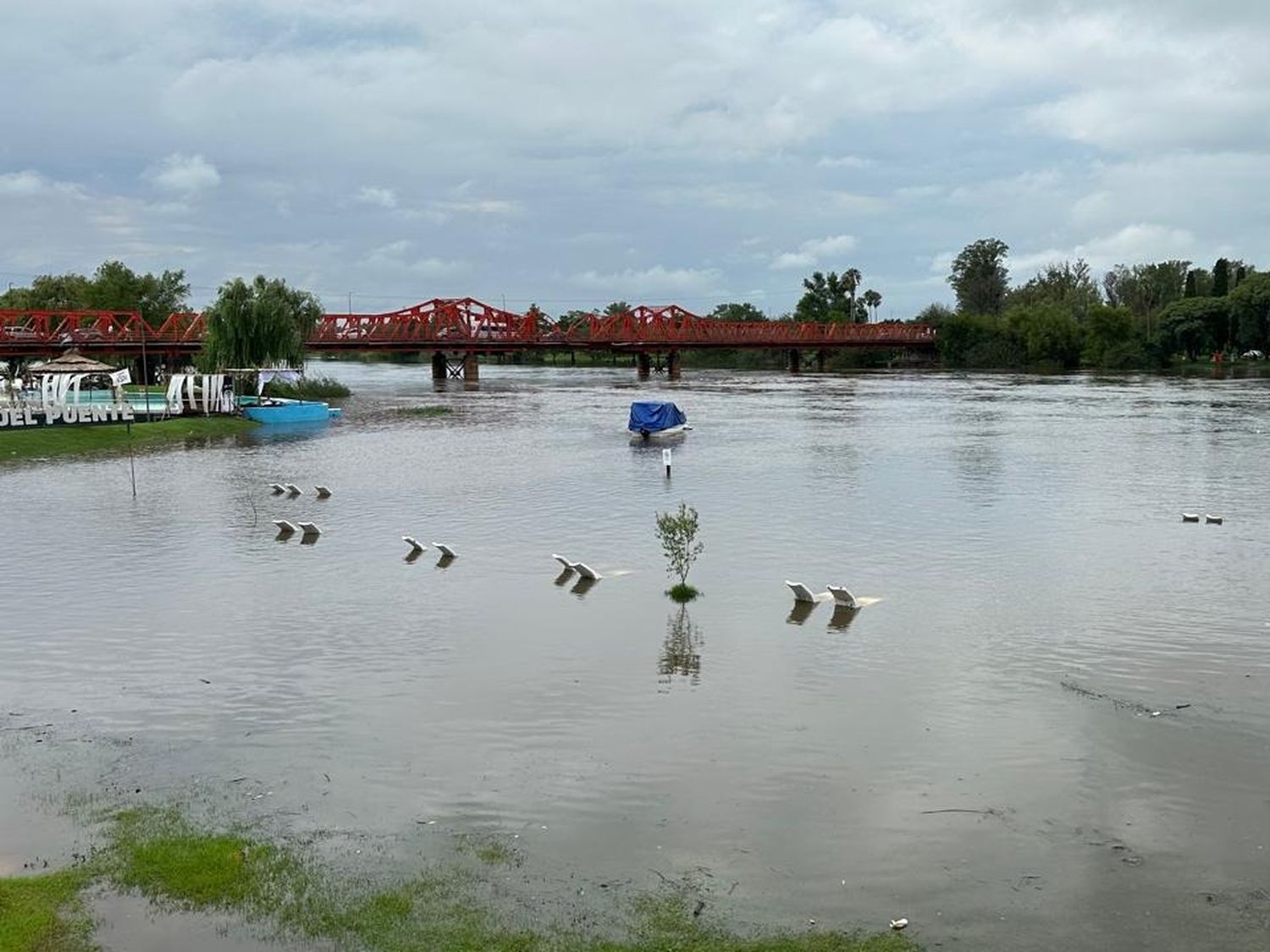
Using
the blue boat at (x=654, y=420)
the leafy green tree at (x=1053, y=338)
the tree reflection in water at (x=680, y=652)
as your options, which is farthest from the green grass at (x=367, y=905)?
the leafy green tree at (x=1053, y=338)

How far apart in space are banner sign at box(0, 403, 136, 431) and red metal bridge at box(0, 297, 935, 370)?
142 feet

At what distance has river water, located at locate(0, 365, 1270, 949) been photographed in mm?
11820

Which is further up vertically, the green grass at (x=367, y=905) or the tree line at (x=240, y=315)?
the tree line at (x=240, y=315)

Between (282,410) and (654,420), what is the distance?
26.2 meters

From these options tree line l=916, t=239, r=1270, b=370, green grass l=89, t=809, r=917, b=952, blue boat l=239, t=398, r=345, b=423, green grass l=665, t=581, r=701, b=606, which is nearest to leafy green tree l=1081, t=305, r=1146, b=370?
tree line l=916, t=239, r=1270, b=370

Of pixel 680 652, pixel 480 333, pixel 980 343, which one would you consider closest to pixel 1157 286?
pixel 980 343

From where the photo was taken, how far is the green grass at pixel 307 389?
93081mm

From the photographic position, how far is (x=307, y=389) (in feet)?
331

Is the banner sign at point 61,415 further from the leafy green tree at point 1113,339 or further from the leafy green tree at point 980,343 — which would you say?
the leafy green tree at point 980,343

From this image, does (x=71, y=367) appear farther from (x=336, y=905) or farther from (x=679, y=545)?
(x=336, y=905)

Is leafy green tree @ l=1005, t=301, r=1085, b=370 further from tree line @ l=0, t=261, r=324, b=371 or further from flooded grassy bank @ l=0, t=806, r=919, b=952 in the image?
flooded grassy bank @ l=0, t=806, r=919, b=952

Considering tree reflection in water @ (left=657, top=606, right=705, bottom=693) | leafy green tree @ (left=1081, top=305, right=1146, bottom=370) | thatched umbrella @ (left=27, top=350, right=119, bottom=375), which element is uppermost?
leafy green tree @ (left=1081, top=305, right=1146, bottom=370)

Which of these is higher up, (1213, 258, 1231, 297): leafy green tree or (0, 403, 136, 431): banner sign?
(1213, 258, 1231, 297): leafy green tree

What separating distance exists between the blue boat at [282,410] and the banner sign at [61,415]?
9.03 metres
